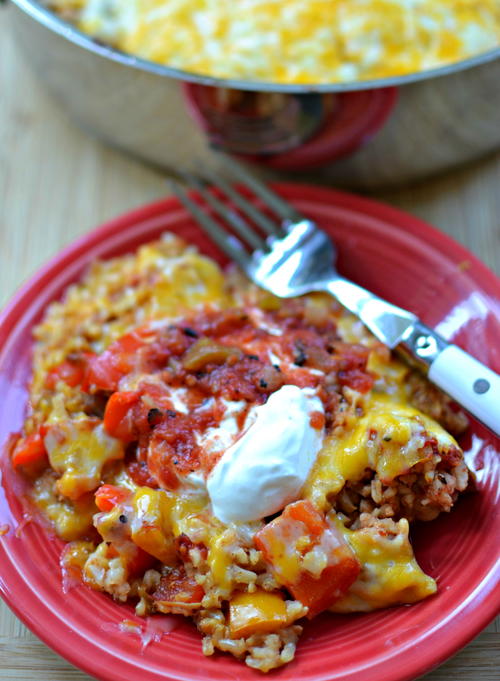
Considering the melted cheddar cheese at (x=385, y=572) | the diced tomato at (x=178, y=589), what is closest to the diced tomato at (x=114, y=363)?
the diced tomato at (x=178, y=589)

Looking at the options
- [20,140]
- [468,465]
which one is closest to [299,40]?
[20,140]

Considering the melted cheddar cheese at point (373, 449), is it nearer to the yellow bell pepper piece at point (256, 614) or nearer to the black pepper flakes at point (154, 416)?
the yellow bell pepper piece at point (256, 614)

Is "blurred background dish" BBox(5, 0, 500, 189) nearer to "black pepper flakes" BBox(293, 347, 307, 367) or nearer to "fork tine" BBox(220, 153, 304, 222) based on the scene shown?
"fork tine" BBox(220, 153, 304, 222)

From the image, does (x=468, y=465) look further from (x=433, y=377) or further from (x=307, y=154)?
(x=307, y=154)

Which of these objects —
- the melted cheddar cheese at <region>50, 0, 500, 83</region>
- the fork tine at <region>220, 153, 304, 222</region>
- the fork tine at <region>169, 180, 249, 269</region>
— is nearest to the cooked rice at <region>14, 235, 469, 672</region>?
the fork tine at <region>169, 180, 249, 269</region>

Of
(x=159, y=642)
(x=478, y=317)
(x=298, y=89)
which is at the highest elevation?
(x=298, y=89)

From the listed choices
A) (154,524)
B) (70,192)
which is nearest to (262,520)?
(154,524)
